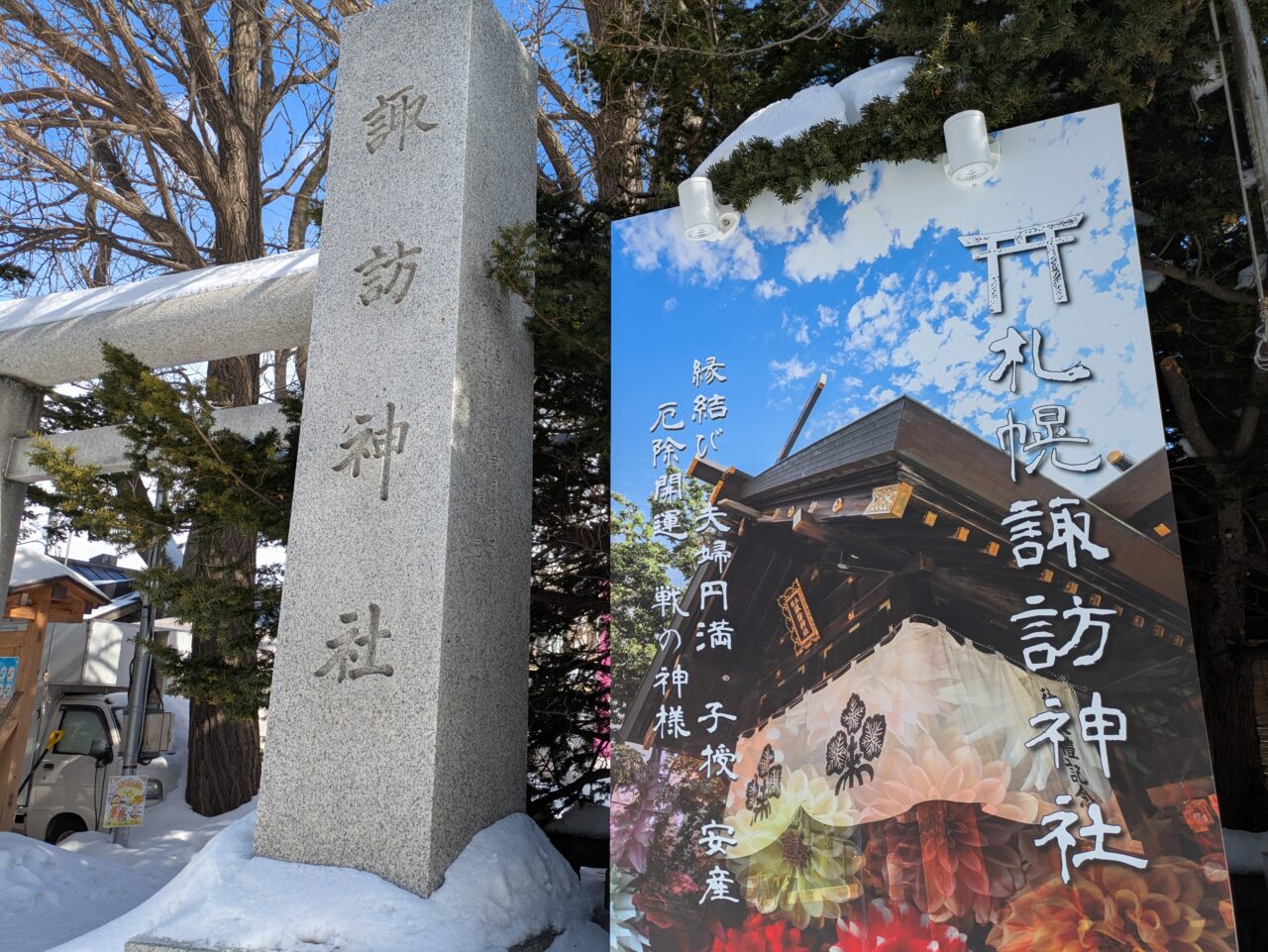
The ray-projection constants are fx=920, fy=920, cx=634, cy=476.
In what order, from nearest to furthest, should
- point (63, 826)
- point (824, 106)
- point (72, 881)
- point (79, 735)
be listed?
point (824, 106)
point (72, 881)
point (63, 826)
point (79, 735)

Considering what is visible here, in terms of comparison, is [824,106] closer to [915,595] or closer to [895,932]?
[915,595]

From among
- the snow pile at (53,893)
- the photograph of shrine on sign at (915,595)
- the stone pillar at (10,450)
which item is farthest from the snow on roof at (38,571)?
the photograph of shrine on sign at (915,595)

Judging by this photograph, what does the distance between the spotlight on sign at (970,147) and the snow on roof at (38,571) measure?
928cm

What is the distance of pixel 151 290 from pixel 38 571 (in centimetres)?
499

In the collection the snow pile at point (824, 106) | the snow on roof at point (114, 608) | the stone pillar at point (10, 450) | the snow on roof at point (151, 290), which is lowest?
the snow on roof at point (114, 608)

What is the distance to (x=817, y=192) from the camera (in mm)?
3715

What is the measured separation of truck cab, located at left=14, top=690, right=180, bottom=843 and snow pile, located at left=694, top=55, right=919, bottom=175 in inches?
312

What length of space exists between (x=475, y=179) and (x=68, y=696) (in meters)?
8.36

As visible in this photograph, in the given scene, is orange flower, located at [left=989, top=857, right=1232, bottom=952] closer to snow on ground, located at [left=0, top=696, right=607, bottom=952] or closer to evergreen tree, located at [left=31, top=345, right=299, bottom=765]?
snow on ground, located at [left=0, top=696, right=607, bottom=952]

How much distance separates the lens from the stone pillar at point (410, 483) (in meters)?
3.98

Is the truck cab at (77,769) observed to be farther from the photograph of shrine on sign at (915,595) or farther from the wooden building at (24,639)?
the photograph of shrine on sign at (915,595)

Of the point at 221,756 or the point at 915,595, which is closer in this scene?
the point at 915,595

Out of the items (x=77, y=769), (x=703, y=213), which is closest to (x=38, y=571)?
(x=77, y=769)

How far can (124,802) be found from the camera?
7438 mm
